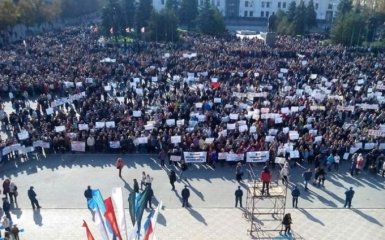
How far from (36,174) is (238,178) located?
9.30m

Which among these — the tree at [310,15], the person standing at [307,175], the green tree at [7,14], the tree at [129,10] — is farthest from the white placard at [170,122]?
the tree at [310,15]

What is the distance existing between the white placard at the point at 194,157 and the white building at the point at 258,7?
75.5 meters

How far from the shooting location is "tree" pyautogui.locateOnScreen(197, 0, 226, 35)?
193ft

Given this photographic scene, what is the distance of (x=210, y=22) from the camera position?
2325 inches

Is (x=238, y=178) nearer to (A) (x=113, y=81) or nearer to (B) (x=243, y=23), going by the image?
(A) (x=113, y=81)

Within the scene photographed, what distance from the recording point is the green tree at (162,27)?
5331cm

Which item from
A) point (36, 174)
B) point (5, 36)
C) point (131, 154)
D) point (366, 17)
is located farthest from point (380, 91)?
point (5, 36)

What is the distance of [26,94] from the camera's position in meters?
29.4

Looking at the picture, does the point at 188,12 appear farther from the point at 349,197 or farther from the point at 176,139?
the point at 349,197

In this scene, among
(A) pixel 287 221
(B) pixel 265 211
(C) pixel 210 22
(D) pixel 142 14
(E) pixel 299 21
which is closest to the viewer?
(A) pixel 287 221

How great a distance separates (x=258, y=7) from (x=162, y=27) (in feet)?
150

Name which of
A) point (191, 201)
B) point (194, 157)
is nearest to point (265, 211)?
point (191, 201)

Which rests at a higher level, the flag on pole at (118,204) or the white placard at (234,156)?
the flag on pole at (118,204)

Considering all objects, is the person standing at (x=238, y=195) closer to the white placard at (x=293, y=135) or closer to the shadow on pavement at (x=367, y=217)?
the shadow on pavement at (x=367, y=217)
